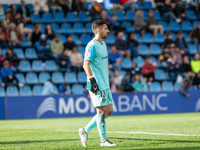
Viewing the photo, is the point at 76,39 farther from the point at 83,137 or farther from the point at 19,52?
the point at 83,137

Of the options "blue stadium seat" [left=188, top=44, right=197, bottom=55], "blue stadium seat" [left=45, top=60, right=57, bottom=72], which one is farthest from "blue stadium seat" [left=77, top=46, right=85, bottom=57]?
"blue stadium seat" [left=188, top=44, right=197, bottom=55]

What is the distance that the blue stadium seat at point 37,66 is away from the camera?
1785cm

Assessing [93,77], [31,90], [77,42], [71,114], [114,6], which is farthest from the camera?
[114,6]

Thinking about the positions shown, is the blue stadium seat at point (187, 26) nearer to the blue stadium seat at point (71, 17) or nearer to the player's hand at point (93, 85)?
the blue stadium seat at point (71, 17)

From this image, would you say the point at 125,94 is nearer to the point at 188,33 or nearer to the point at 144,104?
the point at 144,104

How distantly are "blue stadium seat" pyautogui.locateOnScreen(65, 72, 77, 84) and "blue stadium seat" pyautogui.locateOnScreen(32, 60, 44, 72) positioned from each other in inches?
52.7

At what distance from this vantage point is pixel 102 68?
5.73m

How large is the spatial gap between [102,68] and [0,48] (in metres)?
13.2

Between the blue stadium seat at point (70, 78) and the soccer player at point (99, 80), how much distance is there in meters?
12.0

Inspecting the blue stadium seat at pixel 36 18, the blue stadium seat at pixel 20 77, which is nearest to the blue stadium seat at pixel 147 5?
the blue stadium seat at pixel 36 18

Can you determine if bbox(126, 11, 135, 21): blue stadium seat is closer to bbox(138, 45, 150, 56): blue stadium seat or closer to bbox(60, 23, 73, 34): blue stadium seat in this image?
bbox(138, 45, 150, 56): blue stadium seat

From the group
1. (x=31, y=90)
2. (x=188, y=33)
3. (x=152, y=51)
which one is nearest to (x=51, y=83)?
(x=31, y=90)

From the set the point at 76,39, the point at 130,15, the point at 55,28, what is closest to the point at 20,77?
the point at 55,28

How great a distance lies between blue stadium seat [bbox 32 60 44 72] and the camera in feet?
58.6
